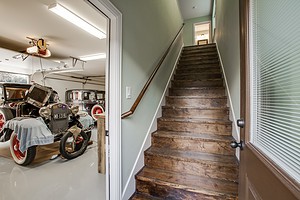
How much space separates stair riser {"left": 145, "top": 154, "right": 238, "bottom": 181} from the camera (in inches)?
61.9

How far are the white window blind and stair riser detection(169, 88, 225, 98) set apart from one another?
181 centimetres

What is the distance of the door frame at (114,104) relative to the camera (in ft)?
4.43

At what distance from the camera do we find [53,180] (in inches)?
87.0

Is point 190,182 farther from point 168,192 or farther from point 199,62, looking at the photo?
point 199,62

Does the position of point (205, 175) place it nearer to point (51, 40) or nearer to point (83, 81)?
point (51, 40)

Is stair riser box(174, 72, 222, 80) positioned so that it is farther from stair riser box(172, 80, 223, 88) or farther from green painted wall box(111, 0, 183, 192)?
green painted wall box(111, 0, 183, 192)

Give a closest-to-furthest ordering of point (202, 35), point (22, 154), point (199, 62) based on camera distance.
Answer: point (22, 154) < point (199, 62) < point (202, 35)

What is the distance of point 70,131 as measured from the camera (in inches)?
112

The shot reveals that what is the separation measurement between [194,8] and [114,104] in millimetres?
6558

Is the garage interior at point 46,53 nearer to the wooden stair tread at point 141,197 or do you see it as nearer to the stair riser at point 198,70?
the wooden stair tread at point 141,197

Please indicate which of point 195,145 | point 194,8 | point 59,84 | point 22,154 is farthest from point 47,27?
point 194,8

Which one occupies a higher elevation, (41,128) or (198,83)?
(198,83)

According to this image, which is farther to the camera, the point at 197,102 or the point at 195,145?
the point at 197,102

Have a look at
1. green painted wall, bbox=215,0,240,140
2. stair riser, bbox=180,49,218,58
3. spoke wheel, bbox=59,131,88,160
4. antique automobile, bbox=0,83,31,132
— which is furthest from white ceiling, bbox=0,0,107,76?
stair riser, bbox=180,49,218,58
